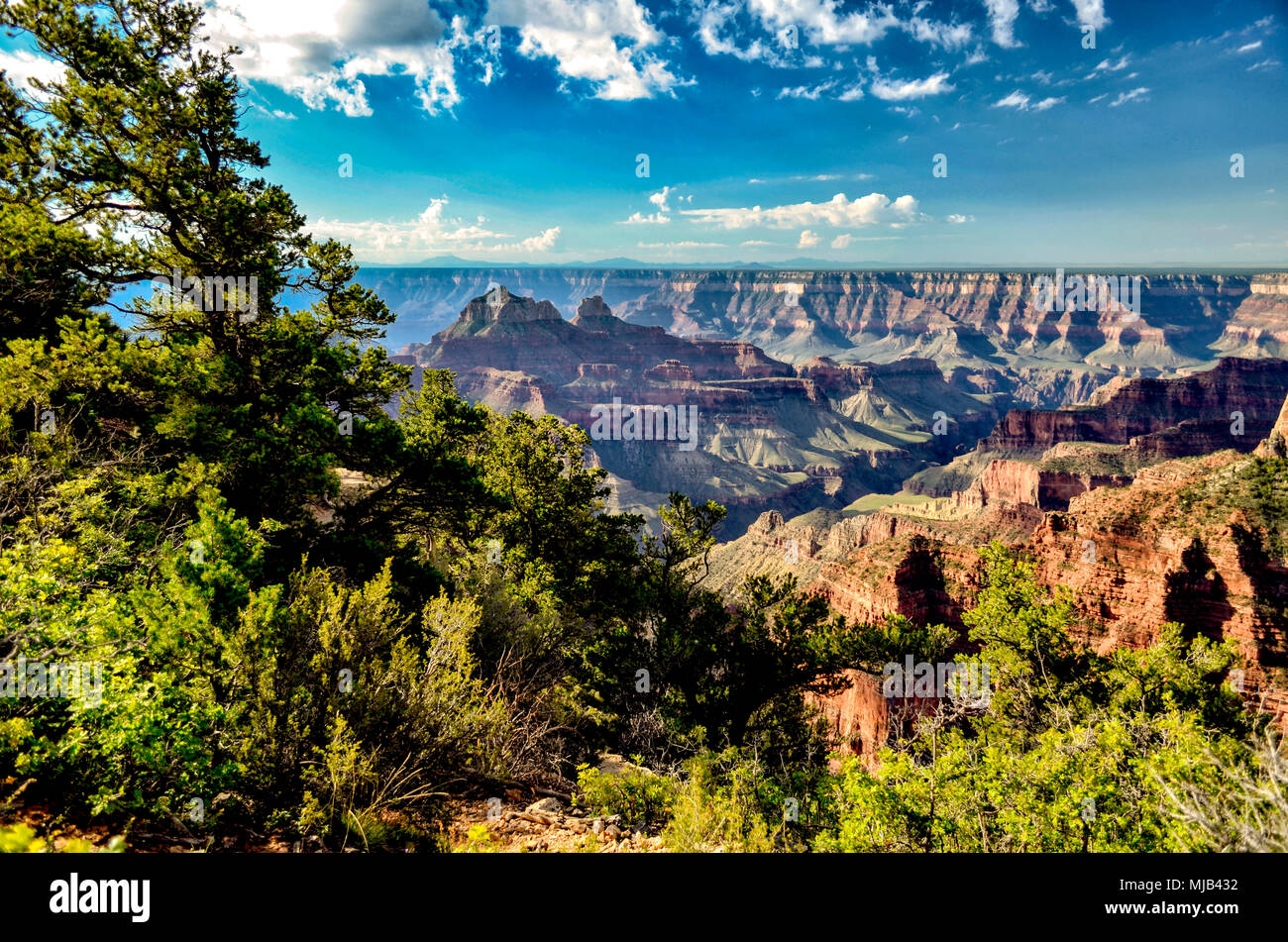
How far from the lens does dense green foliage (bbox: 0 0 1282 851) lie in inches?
253

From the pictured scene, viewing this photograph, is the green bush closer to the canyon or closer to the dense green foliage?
the dense green foliage

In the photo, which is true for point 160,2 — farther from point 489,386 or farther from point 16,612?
point 489,386

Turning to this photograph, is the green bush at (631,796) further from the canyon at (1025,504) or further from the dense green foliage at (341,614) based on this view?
the canyon at (1025,504)

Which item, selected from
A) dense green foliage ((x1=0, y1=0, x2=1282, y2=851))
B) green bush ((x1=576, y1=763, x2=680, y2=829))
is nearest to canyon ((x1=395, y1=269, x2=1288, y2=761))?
dense green foliage ((x1=0, y1=0, x2=1282, y2=851))

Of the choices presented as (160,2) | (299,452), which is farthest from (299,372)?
(160,2)

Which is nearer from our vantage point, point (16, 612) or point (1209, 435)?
point (16, 612)

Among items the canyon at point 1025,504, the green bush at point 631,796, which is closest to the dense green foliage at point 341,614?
the green bush at point 631,796

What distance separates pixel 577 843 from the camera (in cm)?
711

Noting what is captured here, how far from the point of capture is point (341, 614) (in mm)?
10492

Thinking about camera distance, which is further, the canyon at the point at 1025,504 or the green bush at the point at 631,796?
the canyon at the point at 1025,504

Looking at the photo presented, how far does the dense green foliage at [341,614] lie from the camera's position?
21.1ft

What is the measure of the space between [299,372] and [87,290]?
6.03 metres

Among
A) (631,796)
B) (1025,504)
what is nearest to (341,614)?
(631,796)
